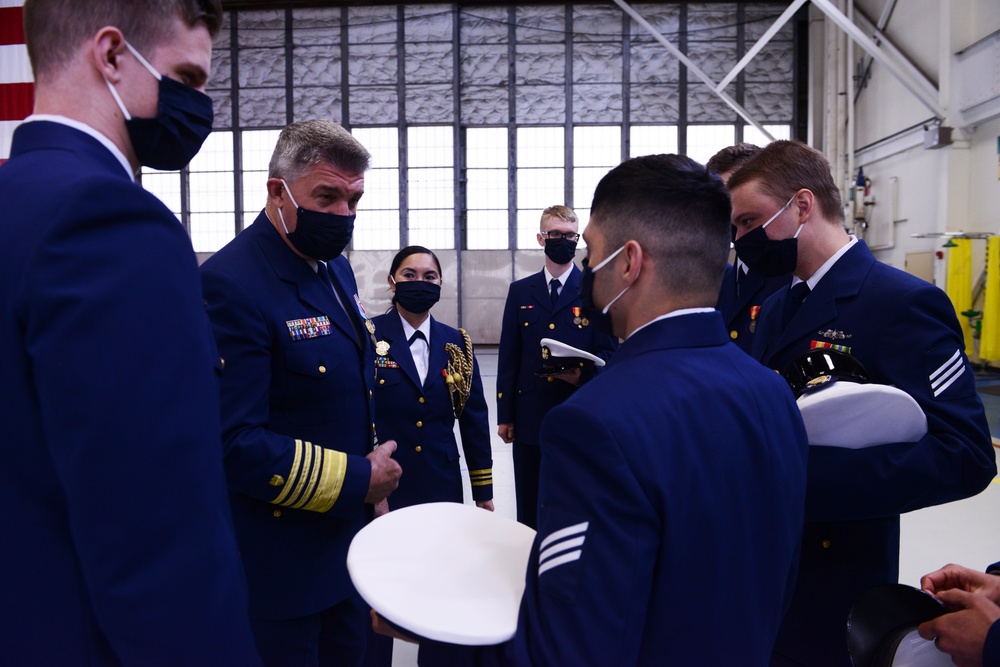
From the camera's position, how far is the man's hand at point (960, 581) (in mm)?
1528

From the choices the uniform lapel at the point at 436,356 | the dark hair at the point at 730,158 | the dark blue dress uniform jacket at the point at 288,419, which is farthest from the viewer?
the uniform lapel at the point at 436,356

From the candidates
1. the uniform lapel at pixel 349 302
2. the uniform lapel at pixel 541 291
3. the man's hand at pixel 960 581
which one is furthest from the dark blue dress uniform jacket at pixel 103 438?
the uniform lapel at pixel 541 291

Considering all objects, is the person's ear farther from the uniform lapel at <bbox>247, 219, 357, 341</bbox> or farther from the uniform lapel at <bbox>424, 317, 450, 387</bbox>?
the uniform lapel at <bbox>424, 317, 450, 387</bbox>

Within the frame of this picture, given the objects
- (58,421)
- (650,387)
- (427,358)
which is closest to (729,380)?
(650,387)

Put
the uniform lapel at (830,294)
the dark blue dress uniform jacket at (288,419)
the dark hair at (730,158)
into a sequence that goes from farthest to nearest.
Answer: the dark hair at (730,158)
the uniform lapel at (830,294)
the dark blue dress uniform jacket at (288,419)

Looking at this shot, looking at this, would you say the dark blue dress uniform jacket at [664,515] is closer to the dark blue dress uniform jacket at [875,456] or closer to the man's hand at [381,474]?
the dark blue dress uniform jacket at [875,456]

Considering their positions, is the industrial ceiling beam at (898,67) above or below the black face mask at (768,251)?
above

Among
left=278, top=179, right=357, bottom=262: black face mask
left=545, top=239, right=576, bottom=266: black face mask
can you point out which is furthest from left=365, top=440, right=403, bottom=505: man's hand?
left=545, top=239, right=576, bottom=266: black face mask

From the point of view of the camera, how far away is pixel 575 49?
14375mm

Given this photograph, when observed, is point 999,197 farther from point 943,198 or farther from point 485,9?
point 485,9

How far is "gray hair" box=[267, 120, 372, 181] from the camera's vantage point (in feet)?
6.61

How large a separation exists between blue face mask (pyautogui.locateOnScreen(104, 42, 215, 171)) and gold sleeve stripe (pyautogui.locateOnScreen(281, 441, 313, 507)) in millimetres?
798

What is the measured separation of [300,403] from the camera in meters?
1.89

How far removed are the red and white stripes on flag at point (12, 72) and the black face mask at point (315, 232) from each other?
2538mm
